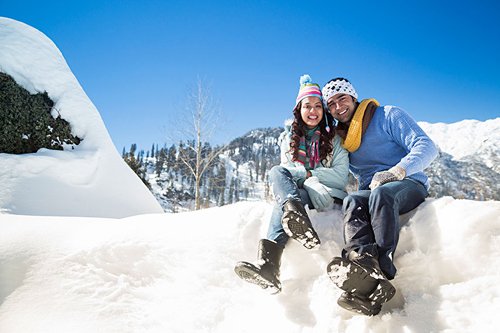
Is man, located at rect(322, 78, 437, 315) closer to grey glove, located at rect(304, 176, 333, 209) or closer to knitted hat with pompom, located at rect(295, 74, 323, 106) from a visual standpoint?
knitted hat with pompom, located at rect(295, 74, 323, 106)

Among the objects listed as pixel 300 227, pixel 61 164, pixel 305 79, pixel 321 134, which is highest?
pixel 305 79

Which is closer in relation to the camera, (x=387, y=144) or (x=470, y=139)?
(x=387, y=144)

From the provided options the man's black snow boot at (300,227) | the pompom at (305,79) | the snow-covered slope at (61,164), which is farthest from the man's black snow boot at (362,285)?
the snow-covered slope at (61,164)

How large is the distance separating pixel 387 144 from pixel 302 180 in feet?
2.65

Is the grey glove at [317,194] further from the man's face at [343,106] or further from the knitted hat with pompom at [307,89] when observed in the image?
the knitted hat with pompom at [307,89]

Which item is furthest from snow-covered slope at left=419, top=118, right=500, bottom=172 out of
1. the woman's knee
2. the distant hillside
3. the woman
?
the woman's knee

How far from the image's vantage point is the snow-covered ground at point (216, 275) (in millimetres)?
1490

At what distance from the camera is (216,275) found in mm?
2102

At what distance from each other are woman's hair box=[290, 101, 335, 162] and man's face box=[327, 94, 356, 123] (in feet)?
0.34

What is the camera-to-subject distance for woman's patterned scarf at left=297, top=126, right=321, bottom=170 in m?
2.55

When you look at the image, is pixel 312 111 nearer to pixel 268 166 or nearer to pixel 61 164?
pixel 61 164

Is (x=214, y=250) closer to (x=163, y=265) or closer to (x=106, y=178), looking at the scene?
(x=163, y=265)

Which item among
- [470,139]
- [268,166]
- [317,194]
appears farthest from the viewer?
[470,139]

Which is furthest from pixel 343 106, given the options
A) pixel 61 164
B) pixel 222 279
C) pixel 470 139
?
pixel 470 139
